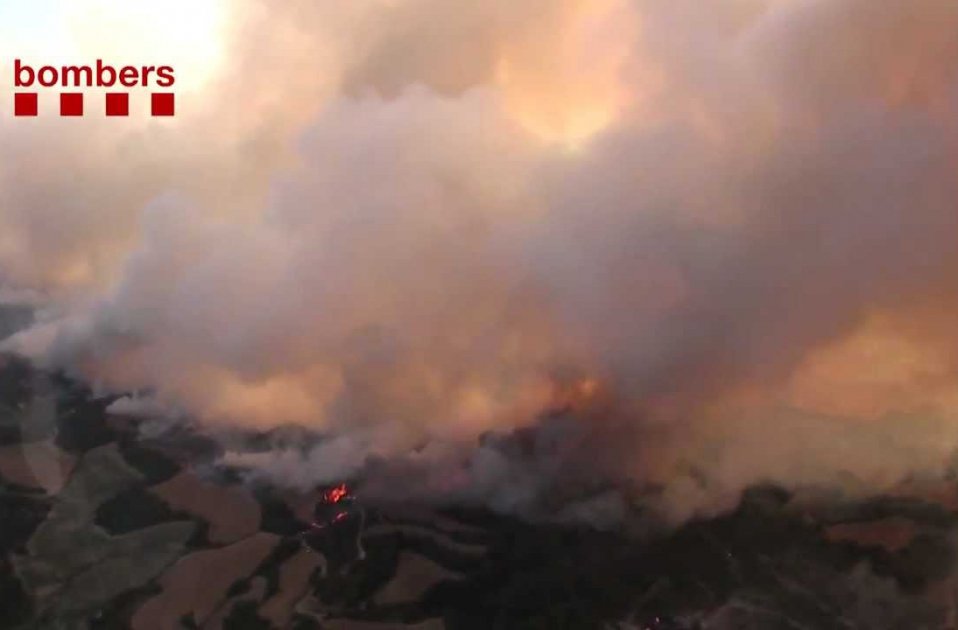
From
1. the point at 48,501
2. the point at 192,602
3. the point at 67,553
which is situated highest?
the point at 48,501

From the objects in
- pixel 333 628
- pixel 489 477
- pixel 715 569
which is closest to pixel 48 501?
pixel 333 628

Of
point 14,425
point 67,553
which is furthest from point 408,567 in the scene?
point 14,425

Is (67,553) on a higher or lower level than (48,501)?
lower

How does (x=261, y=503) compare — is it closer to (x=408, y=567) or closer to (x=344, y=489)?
(x=344, y=489)

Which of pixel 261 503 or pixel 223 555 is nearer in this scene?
pixel 223 555

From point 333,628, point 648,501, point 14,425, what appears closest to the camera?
point 333,628

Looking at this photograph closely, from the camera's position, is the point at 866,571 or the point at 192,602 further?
the point at 866,571

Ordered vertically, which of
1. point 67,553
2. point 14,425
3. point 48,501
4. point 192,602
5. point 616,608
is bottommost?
point 616,608

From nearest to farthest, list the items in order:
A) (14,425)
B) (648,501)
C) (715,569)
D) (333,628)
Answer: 1. (333,628)
2. (715,569)
3. (648,501)
4. (14,425)

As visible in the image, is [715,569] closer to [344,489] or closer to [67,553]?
[344,489]
